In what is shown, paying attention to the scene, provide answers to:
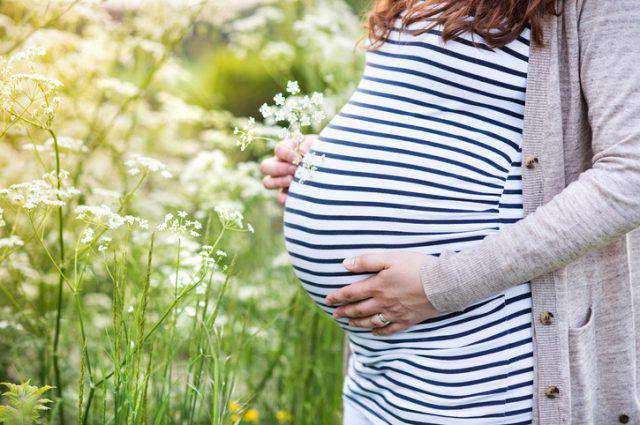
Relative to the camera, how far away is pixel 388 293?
1.22 m

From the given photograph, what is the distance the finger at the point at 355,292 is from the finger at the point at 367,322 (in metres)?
0.04

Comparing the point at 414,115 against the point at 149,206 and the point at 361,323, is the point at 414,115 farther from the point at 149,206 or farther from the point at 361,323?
the point at 149,206

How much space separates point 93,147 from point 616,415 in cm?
197

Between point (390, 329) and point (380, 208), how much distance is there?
0.25 meters

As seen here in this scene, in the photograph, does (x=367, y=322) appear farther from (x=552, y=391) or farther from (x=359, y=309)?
(x=552, y=391)

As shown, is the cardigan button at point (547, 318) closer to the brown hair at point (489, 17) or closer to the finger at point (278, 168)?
the brown hair at point (489, 17)

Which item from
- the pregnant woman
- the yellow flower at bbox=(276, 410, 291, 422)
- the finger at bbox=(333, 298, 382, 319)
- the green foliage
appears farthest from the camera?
the yellow flower at bbox=(276, 410, 291, 422)

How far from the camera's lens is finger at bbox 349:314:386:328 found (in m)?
1.25

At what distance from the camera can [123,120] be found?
312 cm

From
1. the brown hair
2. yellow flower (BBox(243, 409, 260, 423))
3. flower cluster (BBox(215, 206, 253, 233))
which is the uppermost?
the brown hair

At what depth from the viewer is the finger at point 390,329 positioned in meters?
1.24

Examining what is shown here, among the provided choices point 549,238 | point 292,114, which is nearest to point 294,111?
point 292,114

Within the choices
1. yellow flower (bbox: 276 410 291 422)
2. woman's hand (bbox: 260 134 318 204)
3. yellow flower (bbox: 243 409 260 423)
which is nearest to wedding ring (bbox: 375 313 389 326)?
woman's hand (bbox: 260 134 318 204)

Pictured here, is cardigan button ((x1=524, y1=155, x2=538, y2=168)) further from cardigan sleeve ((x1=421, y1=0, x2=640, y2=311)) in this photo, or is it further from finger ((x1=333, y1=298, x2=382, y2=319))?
finger ((x1=333, y1=298, x2=382, y2=319))
